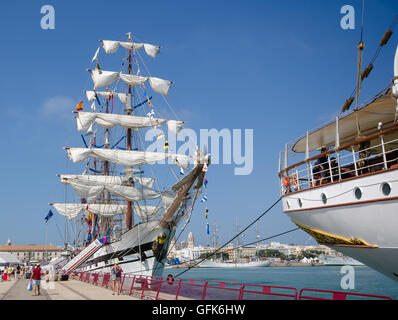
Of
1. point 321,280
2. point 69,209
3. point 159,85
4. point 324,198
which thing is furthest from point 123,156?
point 321,280

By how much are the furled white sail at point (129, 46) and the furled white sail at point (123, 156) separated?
12416 mm

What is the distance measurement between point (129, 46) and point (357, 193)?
1405 inches

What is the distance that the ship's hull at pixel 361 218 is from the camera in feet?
32.7

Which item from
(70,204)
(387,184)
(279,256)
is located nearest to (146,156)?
(70,204)

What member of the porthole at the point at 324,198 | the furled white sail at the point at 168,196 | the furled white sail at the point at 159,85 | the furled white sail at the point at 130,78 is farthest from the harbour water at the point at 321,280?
the porthole at the point at 324,198

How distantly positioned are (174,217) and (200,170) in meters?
5.64

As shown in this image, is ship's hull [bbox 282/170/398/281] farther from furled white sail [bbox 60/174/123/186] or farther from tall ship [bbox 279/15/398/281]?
furled white sail [bbox 60/174/123/186]

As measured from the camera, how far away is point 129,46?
137 ft

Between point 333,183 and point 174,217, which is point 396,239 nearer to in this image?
point 333,183

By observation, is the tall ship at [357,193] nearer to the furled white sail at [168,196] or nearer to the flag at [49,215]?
the furled white sail at [168,196]

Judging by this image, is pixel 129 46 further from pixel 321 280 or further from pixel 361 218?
pixel 321 280

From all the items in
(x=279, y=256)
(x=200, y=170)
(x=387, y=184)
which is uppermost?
(x=200, y=170)

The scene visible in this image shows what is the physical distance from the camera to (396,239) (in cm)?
991

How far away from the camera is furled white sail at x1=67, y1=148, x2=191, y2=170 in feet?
114
